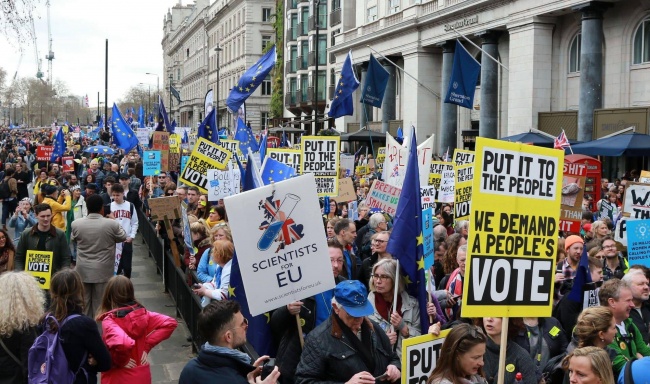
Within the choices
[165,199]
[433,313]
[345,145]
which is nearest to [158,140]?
[165,199]

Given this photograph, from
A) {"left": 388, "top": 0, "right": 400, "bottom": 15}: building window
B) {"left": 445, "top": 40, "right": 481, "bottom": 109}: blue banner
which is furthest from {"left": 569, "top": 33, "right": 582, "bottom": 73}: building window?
{"left": 388, "top": 0, "right": 400, "bottom": 15}: building window

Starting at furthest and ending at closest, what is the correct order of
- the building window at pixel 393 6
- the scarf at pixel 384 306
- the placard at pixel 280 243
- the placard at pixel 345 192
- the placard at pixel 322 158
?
the building window at pixel 393 6
the placard at pixel 345 192
the placard at pixel 322 158
the scarf at pixel 384 306
the placard at pixel 280 243

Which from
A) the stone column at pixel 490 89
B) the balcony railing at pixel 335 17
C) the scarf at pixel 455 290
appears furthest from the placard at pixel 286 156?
the balcony railing at pixel 335 17

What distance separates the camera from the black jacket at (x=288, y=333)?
224 inches

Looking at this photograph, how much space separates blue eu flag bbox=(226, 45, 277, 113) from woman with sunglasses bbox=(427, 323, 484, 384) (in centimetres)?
1643

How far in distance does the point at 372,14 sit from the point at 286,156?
1424 inches

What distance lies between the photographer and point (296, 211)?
6.02m

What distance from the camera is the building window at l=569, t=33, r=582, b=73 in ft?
103

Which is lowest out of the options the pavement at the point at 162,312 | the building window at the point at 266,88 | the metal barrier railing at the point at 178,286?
the pavement at the point at 162,312

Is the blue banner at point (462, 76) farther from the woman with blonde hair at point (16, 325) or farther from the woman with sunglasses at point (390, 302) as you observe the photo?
the woman with blonde hair at point (16, 325)

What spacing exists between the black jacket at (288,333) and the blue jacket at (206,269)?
8.97 feet

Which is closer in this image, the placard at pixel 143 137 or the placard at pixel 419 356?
the placard at pixel 419 356

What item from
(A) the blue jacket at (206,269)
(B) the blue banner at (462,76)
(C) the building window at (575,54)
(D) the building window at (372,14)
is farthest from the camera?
(D) the building window at (372,14)

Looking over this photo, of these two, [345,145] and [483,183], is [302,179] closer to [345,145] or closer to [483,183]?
[483,183]
